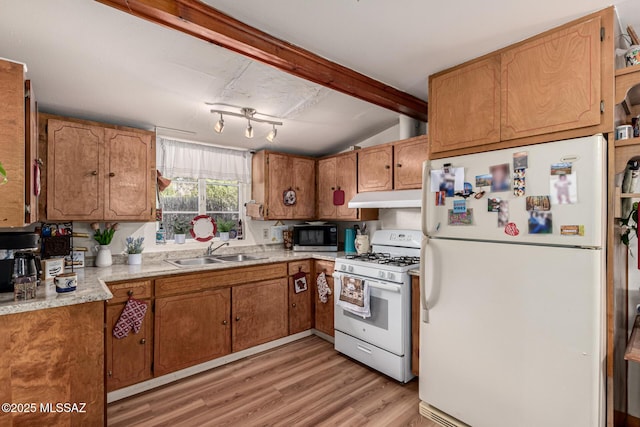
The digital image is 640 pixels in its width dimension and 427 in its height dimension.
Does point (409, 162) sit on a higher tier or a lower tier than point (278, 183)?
higher

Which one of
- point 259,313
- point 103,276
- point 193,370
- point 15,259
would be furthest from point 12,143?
point 259,313

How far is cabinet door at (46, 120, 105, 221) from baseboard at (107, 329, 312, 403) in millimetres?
1397

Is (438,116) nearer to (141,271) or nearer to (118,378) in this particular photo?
(141,271)

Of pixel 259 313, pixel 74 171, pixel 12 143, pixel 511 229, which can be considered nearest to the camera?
pixel 12 143

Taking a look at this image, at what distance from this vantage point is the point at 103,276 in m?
2.30

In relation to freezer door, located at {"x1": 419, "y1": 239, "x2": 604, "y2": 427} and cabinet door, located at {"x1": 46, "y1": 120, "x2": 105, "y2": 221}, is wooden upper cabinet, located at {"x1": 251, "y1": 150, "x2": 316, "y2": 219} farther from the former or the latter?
freezer door, located at {"x1": 419, "y1": 239, "x2": 604, "y2": 427}

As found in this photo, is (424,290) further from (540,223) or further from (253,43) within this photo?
(253,43)

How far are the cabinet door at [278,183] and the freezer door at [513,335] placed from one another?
6.75ft

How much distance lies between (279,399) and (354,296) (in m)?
1.02

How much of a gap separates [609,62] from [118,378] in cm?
362

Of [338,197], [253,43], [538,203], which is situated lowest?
[538,203]

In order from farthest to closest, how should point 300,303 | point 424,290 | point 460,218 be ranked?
1. point 300,303
2. point 424,290
3. point 460,218

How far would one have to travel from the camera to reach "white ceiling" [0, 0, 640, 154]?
160cm

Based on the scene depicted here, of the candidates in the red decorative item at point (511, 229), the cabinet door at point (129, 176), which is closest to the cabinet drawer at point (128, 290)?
the cabinet door at point (129, 176)
